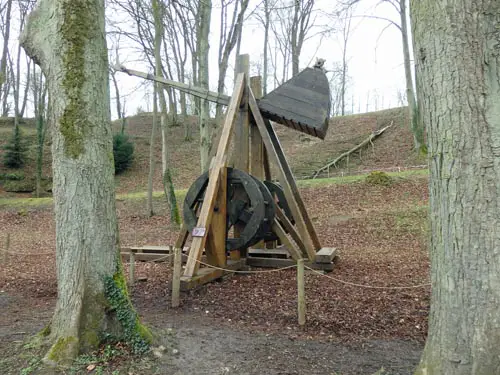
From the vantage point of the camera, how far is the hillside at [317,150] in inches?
890

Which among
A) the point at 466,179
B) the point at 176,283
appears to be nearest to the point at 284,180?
the point at 176,283

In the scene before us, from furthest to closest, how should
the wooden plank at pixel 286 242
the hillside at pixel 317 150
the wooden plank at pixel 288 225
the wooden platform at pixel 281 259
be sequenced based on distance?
the hillside at pixel 317 150 → the wooden plank at pixel 288 225 → the wooden platform at pixel 281 259 → the wooden plank at pixel 286 242

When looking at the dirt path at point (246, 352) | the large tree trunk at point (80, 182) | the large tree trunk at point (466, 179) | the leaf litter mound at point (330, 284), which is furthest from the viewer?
the leaf litter mound at point (330, 284)

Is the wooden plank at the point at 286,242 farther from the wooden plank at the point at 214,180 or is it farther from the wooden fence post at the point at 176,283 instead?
the wooden fence post at the point at 176,283

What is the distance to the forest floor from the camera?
4.21 metres

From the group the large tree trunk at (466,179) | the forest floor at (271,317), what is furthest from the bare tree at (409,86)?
the large tree trunk at (466,179)

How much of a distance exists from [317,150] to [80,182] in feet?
71.2

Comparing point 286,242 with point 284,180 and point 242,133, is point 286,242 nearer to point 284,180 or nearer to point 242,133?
point 284,180

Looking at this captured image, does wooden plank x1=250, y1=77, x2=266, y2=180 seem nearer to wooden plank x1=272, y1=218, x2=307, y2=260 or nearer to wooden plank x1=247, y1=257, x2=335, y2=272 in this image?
wooden plank x1=272, y1=218, x2=307, y2=260

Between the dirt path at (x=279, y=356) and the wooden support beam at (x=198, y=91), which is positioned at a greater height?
the wooden support beam at (x=198, y=91)

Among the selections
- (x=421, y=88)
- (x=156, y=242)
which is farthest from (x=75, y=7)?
(x=156, y=242)

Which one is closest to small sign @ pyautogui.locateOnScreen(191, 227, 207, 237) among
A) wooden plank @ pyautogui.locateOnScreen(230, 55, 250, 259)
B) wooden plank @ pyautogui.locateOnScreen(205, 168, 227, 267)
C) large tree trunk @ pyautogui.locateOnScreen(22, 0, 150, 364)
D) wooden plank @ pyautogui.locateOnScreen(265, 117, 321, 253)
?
wooden plank @ pyautogui.locateOnScreen(205, 168, 227, 267)

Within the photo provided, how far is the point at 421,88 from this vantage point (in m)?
3.29

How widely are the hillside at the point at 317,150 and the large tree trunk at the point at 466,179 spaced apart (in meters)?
18.3
